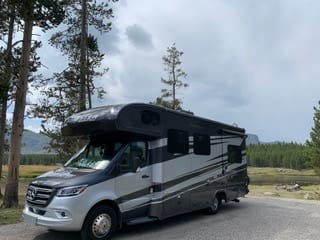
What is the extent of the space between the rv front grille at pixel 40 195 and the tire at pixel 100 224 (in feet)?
3.01

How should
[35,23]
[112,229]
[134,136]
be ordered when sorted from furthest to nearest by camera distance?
[35,23], [134,136], [112,229]

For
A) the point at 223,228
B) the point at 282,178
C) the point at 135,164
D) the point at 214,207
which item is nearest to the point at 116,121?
the point at 135,164

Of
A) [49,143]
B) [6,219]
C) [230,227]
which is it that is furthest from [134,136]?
[49,143]

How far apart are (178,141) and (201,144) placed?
1359 millimetres

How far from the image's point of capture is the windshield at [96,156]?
10086mm

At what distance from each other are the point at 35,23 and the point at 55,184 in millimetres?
8182

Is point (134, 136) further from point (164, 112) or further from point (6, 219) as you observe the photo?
point (6, 219)

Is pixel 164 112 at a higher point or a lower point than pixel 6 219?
higher

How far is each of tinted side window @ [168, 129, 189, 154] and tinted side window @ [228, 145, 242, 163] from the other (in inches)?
122

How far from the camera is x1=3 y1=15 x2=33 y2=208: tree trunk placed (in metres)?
15.7

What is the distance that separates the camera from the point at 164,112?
11516 mm

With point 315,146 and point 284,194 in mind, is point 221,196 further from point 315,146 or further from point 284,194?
point 315,146

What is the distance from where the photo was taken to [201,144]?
1322 centimetres

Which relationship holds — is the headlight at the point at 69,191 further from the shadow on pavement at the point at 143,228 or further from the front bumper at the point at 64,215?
the shadow on pavement at the point at 143,228
